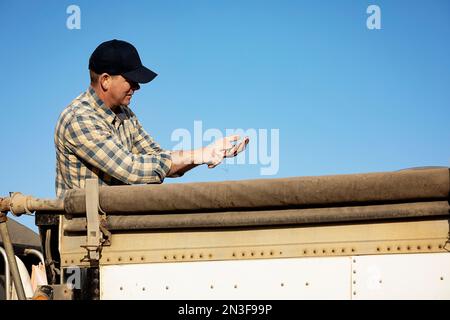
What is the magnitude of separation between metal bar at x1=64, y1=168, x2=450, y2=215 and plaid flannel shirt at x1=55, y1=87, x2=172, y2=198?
0.62 m

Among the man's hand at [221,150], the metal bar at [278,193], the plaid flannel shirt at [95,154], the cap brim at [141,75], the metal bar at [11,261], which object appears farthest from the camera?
the cap brim at [141,75]

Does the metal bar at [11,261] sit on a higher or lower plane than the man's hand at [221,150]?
lower

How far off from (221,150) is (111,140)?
0.65 meters

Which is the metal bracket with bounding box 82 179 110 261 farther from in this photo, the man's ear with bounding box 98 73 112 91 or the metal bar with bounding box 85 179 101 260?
the man's ear with bounding box 98 73 112 91

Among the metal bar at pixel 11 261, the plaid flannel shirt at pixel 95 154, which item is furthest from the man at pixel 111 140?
the metal bar at pixel 11 261

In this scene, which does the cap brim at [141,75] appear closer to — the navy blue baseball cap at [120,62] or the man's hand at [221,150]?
the navy blue baseball cap at [120,62]

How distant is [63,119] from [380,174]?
2075 millimetres

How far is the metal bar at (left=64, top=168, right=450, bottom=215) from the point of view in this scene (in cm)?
301

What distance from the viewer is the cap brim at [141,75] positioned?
448 cm

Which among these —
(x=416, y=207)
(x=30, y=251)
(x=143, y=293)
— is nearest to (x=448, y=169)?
(x=416, y=207)

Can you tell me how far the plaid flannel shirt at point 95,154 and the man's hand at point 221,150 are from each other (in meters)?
0.24

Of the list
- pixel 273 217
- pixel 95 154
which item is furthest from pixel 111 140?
pixel 273 217

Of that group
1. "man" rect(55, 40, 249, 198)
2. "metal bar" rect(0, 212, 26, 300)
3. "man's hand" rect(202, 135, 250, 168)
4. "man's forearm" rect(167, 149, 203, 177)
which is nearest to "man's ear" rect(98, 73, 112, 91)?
"man" rect(55, 40, 249, 198)
